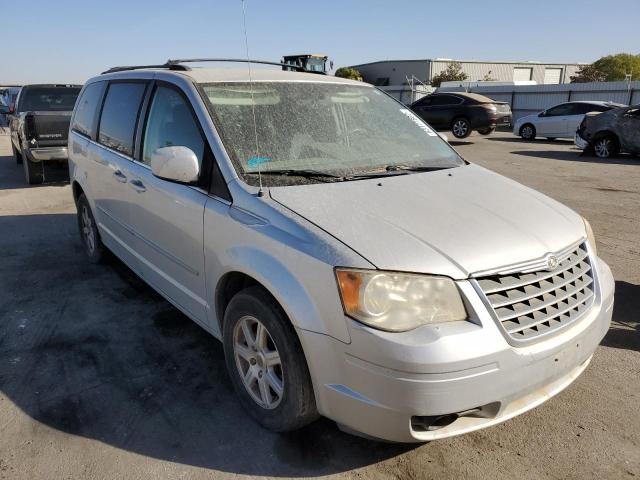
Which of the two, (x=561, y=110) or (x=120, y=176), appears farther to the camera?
(x=561, y=110)

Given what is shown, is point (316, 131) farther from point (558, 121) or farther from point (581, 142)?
point (558, 121)

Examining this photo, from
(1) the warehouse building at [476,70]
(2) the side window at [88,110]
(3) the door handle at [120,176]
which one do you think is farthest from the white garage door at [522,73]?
(3) the door handle at [120,176]

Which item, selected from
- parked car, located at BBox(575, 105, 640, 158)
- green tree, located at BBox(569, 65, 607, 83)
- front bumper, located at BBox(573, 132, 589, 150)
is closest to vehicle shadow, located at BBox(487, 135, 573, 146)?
front bumper, located at BBox(573, 132, 589, 150)

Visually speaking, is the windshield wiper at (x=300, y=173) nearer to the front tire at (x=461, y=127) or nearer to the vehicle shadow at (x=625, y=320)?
the vehicle shadow at (x=625, y=320)

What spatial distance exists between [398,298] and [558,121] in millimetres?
18975

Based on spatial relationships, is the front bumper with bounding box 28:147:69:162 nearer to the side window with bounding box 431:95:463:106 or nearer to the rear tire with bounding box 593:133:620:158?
the rear tire with bounding box 593:133:620:158

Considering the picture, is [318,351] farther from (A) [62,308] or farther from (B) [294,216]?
(A) [62,308]

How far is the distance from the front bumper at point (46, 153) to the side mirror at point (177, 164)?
7645mm

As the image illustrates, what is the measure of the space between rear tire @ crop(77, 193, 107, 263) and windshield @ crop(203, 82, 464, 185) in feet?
8.44

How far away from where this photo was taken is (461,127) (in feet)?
61.2

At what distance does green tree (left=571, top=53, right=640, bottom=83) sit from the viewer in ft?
193

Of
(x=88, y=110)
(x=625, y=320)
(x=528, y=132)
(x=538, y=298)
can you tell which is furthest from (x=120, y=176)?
(x=528, y=132)

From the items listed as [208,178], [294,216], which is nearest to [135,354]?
[208,178]

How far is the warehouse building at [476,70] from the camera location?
64375 mm
